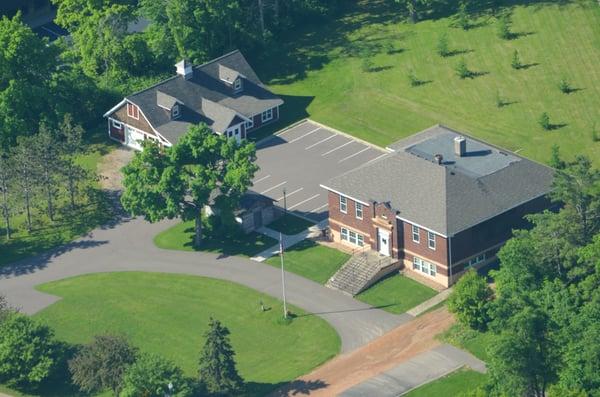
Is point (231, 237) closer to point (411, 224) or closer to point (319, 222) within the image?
point (319, 222)

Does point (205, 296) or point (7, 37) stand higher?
point (7, 37)

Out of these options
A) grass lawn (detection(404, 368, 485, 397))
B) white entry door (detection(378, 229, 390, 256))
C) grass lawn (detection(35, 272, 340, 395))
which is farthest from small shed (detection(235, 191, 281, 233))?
grass lawn (detection(404, 368, 485, 397))

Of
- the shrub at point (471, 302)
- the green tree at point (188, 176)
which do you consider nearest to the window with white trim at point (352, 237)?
the green tree at point (188, 176)

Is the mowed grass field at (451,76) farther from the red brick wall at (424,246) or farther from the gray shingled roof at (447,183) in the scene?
the red brick wall at (424,246)

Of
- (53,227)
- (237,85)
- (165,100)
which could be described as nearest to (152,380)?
(53,227)

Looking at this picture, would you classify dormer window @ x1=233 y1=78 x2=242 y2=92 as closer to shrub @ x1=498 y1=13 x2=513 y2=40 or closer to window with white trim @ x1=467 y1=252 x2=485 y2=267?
shrub @ x1=498 y1=13 x2=513 y2=40

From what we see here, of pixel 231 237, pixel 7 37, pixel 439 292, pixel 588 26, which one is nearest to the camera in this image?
pixel 439 292

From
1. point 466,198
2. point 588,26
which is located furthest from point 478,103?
point 466,198
